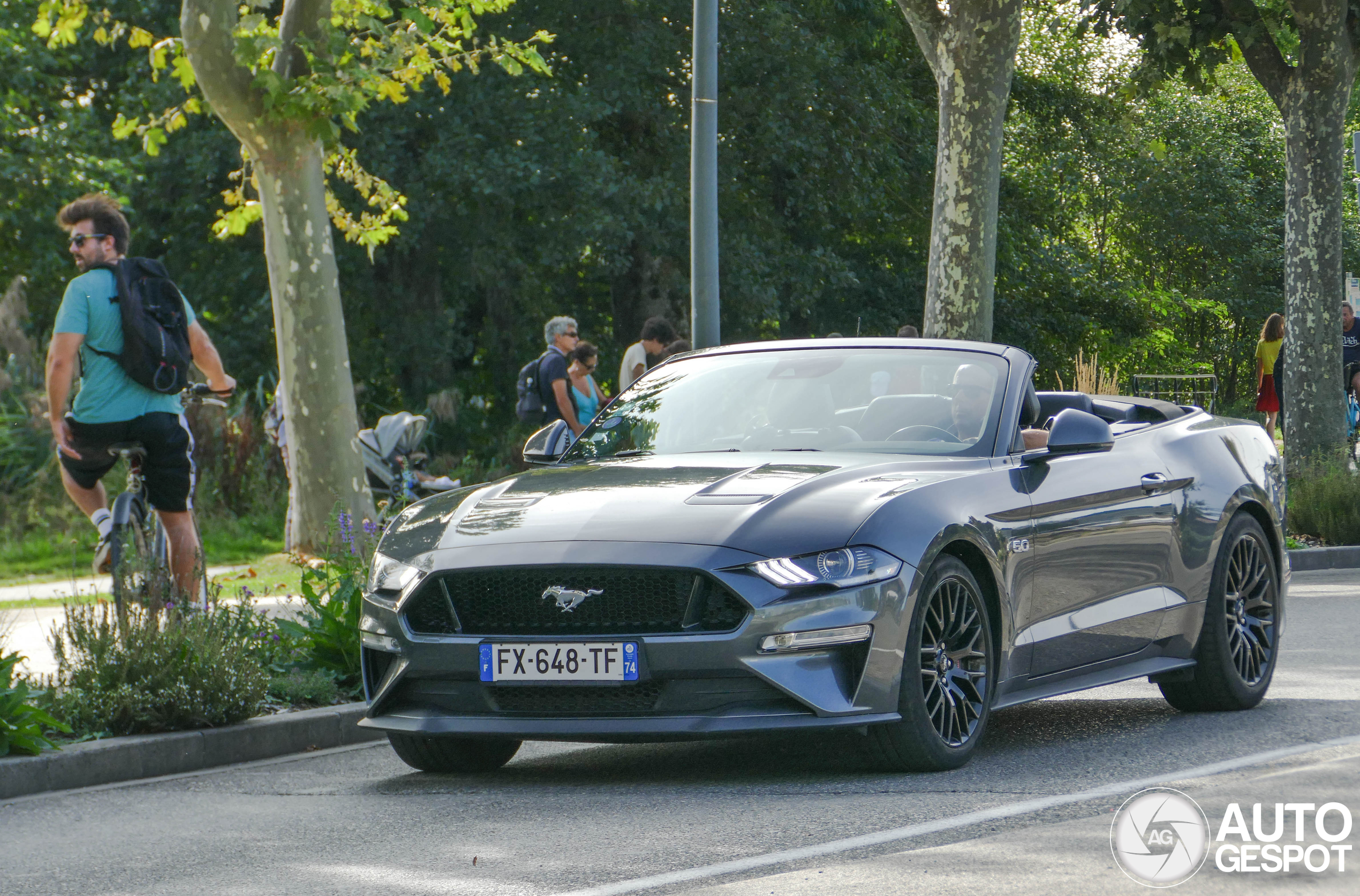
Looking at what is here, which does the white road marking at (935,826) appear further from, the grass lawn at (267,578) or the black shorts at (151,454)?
the grass lawn at (267,578)

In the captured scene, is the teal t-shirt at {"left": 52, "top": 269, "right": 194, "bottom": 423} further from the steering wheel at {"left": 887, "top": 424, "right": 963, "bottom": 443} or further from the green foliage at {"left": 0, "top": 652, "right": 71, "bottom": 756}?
the steering wheel at {"left": 887, "top": 424, "right": 963, "bottom": 443}

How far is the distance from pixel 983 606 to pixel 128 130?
12997 mm

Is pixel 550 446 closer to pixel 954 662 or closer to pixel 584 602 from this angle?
pixel 584 602

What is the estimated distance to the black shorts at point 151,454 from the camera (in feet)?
28.0

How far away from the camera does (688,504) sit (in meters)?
6.05

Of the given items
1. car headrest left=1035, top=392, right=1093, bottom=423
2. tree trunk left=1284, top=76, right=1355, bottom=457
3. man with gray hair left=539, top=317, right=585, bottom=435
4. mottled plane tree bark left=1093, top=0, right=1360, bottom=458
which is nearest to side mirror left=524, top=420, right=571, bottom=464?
car headrest left=1035, top=392, right=1093, bottom=423

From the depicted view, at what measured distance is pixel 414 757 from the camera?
669cm

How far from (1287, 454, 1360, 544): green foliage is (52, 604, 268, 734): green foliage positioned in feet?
35.0

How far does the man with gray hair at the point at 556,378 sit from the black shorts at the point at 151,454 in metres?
7.47

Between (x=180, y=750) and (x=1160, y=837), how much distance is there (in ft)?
12.4

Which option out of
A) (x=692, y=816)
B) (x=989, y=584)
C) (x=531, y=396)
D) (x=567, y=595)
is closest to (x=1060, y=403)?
(x=989, y=584)

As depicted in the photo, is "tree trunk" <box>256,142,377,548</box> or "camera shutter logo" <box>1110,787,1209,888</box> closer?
"camera shutter logo" <box>1110,787,1209,888</box>

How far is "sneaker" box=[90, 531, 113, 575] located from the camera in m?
8.43

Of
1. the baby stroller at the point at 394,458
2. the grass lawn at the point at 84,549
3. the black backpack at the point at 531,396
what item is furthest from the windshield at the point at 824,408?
the baby stroller at the point at 394,458
